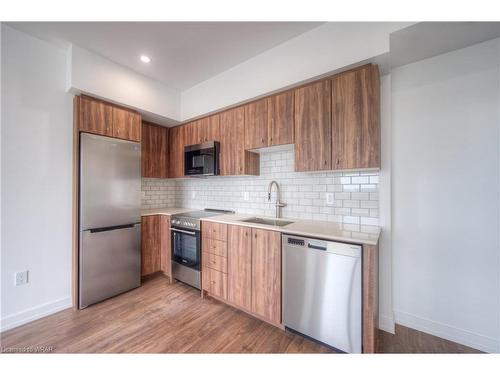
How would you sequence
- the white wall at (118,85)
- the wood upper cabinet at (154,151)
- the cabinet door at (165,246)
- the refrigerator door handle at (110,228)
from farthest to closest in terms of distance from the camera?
the wood upper cabinet at (154,151)
the cabinet door at (165,246)
the refrigerator door handle at (110,228)
the white wall at (118,85)

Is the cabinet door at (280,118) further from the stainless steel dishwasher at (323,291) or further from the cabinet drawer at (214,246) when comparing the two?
the cabinet drawer at (214,246)

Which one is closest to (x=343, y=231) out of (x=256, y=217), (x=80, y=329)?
(x=256, y=217)

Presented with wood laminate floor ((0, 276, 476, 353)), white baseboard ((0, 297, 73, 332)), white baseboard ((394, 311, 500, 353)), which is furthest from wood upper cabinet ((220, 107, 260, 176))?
white baseboard ((0, 297, 73, 332))

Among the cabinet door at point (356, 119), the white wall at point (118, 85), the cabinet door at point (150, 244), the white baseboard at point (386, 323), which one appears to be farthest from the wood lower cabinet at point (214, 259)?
the white wall at point (118, 85)

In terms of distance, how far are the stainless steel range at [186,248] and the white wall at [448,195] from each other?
2.18 metres

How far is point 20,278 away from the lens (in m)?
1.93

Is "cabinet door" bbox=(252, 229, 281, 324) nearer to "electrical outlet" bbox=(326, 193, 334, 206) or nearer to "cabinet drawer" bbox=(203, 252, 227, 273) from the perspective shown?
"cabinet drawer" bbox=(203, 252, 227, 273)

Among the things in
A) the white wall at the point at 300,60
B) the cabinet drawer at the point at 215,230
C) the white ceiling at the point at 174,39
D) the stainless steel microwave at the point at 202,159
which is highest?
the white ceiling at the point at 174,39

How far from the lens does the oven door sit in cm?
247

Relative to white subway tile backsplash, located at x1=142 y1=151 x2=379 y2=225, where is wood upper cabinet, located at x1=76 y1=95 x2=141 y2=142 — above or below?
above

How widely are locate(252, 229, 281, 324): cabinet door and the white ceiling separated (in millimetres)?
1944

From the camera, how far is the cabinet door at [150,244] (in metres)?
2.80

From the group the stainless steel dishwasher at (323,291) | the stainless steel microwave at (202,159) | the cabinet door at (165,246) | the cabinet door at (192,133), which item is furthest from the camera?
the cabinet door at (192,133)

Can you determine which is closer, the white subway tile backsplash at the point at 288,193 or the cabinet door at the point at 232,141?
the white subway tile backsplash at the point at 288,193
